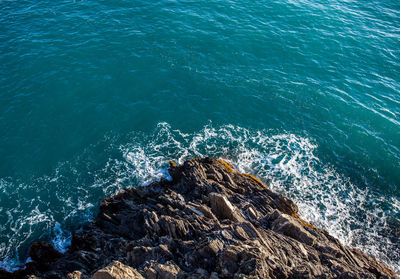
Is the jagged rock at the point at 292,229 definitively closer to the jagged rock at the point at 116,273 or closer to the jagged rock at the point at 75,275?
the jagged rock at the point at 116,273

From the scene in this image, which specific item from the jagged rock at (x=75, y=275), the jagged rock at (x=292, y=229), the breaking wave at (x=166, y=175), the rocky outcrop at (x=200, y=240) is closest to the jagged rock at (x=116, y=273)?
the rocky outcrop at (x=200, y=240)

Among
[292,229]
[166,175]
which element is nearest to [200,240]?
[292,229]

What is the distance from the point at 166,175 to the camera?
44500 mm

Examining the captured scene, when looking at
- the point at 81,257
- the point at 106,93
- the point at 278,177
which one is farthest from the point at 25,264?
the point at 278,177

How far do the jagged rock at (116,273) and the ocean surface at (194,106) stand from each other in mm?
15584

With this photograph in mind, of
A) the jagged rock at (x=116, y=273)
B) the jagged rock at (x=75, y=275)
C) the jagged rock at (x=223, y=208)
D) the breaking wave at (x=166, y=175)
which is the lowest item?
the breaking wave at (x=166, y=175)

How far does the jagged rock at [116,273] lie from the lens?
2370cm

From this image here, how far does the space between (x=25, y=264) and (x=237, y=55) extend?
173 ft

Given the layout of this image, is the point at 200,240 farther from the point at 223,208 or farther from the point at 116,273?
the point at 116,273

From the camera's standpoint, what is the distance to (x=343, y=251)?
105 feet

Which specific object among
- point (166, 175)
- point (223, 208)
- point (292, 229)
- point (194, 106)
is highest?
point (292, 229)

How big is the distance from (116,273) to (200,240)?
8.69 meters

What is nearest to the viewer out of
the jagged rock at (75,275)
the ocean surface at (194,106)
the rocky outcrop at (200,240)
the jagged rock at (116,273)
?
the jagged rock at (116,273)

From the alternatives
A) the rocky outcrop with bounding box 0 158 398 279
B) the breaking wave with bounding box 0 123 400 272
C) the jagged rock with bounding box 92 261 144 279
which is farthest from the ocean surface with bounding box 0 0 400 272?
the jagged rock with bounding box 92 261 144 279
